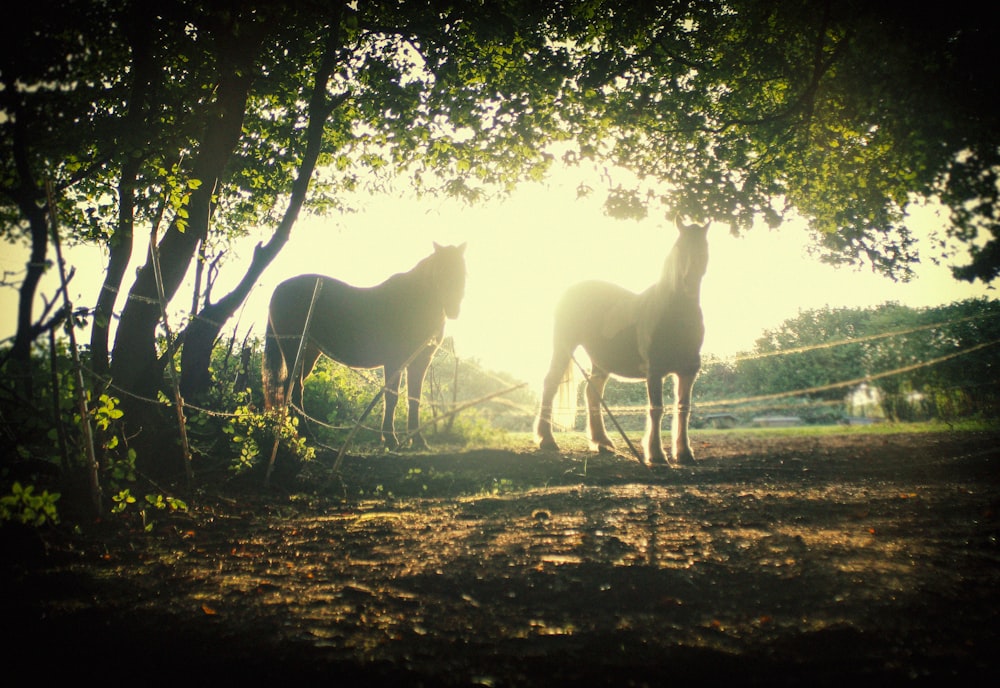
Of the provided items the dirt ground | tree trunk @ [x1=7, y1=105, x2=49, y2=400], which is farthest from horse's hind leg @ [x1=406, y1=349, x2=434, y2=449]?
tree trunk @ [x1=7, y1=105, x2=49, y2=400]

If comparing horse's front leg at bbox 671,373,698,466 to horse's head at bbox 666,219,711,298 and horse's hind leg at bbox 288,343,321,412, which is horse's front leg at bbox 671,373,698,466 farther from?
horse's hind leg at bbox 288,343,321,412

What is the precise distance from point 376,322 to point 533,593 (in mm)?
5211

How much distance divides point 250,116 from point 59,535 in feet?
20.0

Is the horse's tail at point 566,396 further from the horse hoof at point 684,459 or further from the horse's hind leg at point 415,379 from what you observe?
the horse's hind leg at point 415,379

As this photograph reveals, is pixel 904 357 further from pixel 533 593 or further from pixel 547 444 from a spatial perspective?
pixel 533 593

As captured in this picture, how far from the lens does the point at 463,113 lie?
6.70 m

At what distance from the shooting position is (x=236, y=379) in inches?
268

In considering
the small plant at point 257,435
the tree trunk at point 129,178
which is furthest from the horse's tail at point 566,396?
the tree trunk at point 129,178

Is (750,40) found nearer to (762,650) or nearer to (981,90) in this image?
(981,90)

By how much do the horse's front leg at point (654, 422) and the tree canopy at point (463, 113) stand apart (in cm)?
254

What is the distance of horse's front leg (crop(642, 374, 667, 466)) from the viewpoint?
6211 millimetres

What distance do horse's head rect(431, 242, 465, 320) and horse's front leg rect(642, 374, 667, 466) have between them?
3141mm

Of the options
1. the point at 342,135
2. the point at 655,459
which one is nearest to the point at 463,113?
the point at 342,135

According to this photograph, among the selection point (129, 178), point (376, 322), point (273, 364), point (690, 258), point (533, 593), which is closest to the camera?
point (533, 593)
